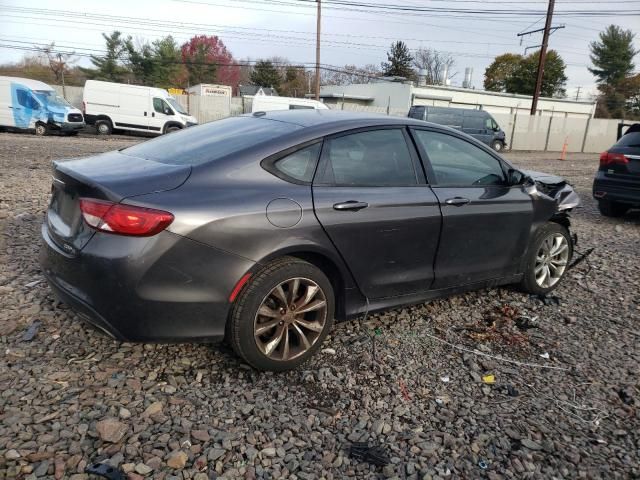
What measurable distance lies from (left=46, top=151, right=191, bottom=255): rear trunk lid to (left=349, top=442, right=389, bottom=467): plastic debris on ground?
1.67 metres

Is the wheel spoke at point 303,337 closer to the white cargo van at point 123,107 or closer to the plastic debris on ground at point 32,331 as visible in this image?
the plastic debris on ground at point 32,331

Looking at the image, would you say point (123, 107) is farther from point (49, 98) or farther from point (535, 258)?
point (535, 258)

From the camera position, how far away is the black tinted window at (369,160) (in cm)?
321

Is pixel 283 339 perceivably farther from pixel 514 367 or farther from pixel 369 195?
pixel 514 367

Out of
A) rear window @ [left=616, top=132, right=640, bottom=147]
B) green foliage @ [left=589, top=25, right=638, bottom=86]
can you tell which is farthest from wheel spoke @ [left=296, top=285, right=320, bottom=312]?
green foliage @ [left=589, top=25, right=638, bottom=86]

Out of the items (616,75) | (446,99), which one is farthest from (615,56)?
(446,99)

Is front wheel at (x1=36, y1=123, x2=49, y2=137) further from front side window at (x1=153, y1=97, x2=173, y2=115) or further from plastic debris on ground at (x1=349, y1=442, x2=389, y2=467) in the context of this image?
plastic debris on ground at (x1=349, y1=442, x2=389, y2=467)

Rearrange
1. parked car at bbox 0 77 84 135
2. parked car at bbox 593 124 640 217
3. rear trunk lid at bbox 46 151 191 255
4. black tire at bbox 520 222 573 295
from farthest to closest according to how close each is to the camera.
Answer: parked car at bbox 0 77 84 135 < parked car at bbox 593 124 640 217 < black tire at bbox 520 222 573 295 < rear trunk lid at bbox 46 151 191 255

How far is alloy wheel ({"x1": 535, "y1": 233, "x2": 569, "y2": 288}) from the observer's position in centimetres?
460

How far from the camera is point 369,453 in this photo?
96.9 inches

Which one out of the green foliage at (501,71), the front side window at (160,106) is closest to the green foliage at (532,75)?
the green foliage at (501,71)

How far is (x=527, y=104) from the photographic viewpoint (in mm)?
44094

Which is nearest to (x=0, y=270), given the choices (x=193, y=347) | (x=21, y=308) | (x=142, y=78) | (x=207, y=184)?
(x=21, y=308)

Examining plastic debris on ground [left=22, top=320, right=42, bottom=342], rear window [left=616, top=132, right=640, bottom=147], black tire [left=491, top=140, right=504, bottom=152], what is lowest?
black tire [left=491, top=140, right=504, bottom=152]
